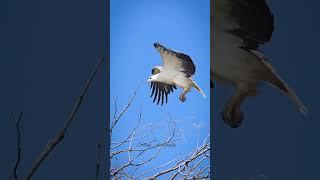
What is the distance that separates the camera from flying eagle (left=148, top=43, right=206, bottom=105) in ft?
8.00

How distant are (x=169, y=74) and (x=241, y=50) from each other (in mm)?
444

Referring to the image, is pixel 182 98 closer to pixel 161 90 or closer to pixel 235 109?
pixel 161 90

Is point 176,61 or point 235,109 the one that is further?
point 176,61

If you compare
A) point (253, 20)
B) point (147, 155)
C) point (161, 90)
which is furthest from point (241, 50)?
point (147, 155)

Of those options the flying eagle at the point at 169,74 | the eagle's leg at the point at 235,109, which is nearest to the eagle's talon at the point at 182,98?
the flying eagle at the point at 169,74

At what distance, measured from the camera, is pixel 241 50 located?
2375 mm

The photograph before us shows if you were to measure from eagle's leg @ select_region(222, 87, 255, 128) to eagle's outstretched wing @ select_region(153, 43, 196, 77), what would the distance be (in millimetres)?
287

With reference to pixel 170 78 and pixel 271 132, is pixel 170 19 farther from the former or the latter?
pixel 271 132

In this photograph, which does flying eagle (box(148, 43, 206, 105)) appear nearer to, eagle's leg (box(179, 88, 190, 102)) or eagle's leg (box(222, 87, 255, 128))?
eagle's leg (box(179, 88, 190, 102))

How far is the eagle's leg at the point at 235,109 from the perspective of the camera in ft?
7.62

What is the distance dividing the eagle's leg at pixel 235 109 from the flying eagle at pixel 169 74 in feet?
0.86

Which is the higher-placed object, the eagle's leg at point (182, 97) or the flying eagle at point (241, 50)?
the flying eagle at point (241, 50)

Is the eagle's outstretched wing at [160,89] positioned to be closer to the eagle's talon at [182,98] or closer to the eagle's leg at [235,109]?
the eagle's talon at [182,98]
